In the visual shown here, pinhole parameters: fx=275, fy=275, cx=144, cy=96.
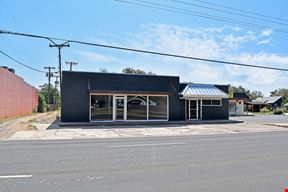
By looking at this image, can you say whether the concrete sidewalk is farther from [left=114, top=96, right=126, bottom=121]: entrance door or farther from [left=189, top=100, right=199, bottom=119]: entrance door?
[left=189, top=100, right=199, bottom=119]: entrance door

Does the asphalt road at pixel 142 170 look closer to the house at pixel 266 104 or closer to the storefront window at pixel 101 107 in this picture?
the storefront window at pixel 101 107

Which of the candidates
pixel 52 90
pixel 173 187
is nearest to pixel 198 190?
pixel 173 187

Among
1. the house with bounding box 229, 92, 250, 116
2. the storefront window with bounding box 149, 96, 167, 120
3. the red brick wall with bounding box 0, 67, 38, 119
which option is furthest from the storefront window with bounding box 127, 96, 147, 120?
the house with bounding box 229, 92, 250, 116

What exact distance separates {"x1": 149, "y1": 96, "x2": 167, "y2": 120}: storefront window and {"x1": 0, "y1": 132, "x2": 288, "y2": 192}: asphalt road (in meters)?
15.6

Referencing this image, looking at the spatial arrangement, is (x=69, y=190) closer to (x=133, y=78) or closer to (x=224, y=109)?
(x=133, y=78)

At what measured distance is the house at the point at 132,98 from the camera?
24.0 m

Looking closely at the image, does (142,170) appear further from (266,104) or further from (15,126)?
(266,104)

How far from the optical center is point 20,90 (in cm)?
3638

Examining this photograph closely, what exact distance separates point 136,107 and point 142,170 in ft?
60.5

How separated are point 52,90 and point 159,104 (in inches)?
2482

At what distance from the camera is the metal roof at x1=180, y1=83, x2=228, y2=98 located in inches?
1072

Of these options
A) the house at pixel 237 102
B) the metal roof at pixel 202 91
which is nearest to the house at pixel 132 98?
the metal roof at pixel 202 91

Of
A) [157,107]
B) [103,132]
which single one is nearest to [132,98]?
[157,107]

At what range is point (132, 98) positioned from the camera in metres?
25.5
